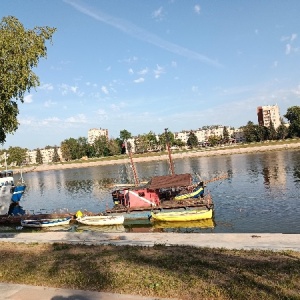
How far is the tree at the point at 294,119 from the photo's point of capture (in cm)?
17325

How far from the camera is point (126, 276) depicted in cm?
1354

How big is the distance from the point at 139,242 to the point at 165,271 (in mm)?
9819

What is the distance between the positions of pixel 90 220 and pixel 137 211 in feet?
18.6

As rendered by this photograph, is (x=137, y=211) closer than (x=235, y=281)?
No

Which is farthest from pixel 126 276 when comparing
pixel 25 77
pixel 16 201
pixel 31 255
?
pixel 16 201

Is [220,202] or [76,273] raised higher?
[76,273]

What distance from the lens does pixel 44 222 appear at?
136 ft

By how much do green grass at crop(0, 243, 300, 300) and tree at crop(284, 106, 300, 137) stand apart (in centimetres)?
17027

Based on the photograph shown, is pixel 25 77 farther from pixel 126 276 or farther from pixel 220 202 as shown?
pixel 220 202

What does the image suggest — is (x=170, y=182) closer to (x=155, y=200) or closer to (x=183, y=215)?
(x=155, y=200)

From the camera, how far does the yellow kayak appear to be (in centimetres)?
3866

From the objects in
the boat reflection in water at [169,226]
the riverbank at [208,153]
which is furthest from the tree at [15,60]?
the riverbank at [208,153]

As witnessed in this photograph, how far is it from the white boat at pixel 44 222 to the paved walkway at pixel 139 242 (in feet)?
37.6

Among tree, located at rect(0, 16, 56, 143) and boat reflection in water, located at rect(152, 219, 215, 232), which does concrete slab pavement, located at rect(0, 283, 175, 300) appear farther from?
boat reflection in water, located at rect(152, 219, 215, 232)
